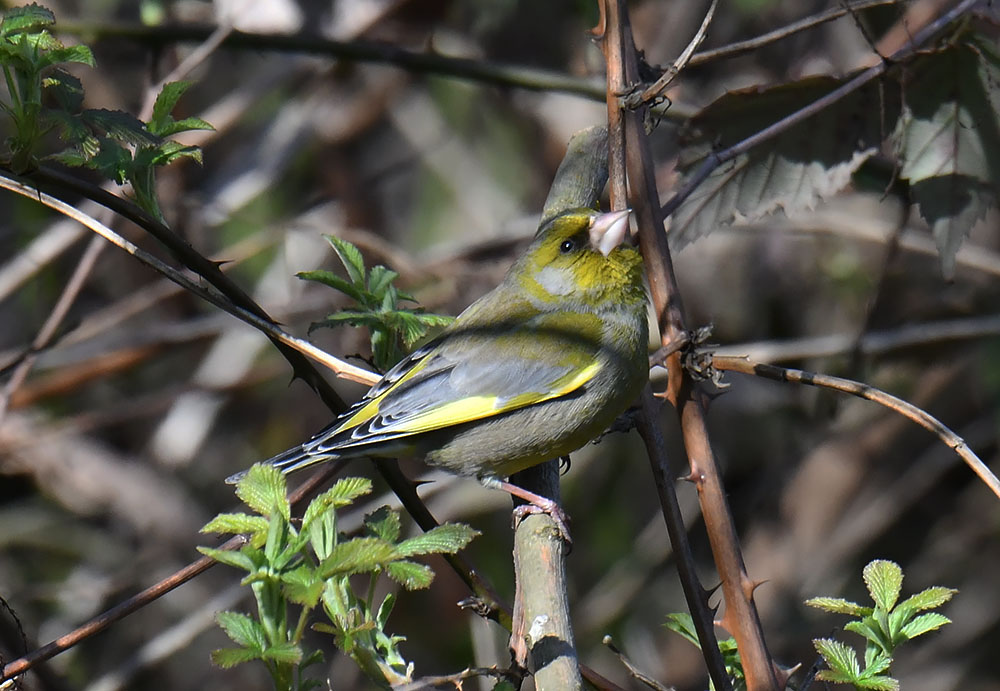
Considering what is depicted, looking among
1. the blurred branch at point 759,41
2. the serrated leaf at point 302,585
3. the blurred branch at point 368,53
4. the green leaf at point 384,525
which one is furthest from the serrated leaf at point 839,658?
the blurred branch at point 368,53

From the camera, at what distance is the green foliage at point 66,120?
2.14 m

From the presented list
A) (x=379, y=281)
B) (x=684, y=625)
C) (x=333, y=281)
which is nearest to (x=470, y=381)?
(x=379, y=281)

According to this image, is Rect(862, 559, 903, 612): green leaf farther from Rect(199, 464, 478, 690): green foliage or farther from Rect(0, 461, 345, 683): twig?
Rect(0, 461, 345, 683): twig

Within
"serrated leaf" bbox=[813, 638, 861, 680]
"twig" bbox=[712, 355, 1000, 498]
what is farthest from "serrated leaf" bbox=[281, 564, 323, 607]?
"twig" bbox=[712, 355, 1000, 498]

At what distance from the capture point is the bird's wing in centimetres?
329

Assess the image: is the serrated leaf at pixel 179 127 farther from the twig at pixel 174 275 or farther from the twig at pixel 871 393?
the twig at pixel 871 393

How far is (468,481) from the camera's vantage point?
5.66 meters

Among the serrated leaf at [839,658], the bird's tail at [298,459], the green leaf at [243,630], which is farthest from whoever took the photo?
the bird's tail at [298,459]

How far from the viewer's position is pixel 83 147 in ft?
7.33

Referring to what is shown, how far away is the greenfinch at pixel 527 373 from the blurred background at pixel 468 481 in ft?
5.53

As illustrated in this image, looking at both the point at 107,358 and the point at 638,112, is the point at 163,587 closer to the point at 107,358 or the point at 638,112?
the point at 638,112

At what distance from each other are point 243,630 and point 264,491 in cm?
23

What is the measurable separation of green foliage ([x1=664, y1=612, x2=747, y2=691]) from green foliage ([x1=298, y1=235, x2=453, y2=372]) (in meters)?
Answer: 0.88

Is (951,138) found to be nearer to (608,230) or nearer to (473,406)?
(608,230)
